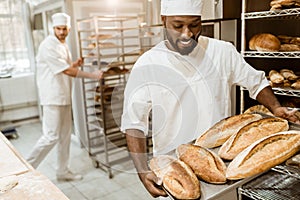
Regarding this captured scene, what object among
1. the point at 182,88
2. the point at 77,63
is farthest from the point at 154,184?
the point at 77,63

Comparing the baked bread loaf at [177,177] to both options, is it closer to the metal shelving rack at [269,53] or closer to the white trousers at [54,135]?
the metal shelving rack at [269,53]

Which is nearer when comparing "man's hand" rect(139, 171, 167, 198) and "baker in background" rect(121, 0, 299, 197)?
"man's hand" rect(139, 171, 167, 198)

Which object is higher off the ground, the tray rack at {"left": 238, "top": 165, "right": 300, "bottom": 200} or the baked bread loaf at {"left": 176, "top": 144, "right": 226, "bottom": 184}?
the baked bread loaf at {"left": 176, "top": 144, "right": 226, "bottom": 184}

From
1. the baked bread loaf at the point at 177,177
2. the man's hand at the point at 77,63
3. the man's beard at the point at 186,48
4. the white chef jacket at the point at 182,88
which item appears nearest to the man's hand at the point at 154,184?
the baked bread loaf at the point at 177,177

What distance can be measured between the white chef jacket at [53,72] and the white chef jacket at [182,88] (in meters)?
1.38

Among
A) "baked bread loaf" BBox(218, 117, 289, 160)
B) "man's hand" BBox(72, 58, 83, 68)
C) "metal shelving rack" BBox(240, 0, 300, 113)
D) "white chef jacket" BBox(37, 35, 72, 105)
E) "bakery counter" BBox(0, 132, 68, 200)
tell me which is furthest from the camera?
"man's hand" BBox(72, 58, 83, 68)

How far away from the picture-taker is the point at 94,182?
2301 millimetres

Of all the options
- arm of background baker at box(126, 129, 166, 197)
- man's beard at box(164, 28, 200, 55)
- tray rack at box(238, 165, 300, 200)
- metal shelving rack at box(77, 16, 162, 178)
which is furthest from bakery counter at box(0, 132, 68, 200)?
metal shelving rack at box(77, 16, 162, 178)

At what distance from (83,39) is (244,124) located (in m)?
2.04

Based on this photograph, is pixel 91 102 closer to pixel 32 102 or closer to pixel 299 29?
pixel 32 102

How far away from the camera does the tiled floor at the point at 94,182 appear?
2084mm

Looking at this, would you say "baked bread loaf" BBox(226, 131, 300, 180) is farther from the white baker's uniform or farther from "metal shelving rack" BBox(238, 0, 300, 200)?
the white baker's uniform

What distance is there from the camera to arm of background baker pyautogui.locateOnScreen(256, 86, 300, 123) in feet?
Result: 3.34

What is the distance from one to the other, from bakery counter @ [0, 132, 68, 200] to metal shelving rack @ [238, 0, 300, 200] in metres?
0.87
